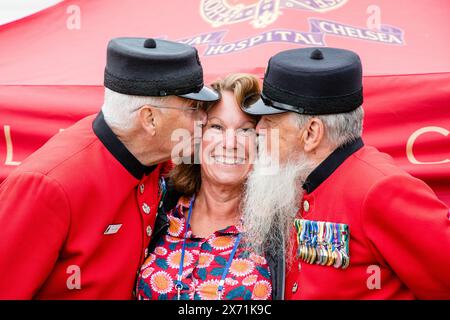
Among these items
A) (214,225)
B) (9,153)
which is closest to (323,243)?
(214,225)

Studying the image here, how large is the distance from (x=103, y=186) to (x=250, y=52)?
109 cm

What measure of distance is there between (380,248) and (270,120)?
72 centimetres

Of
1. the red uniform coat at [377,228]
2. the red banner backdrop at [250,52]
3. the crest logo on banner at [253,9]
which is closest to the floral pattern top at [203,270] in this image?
the red uniform coat at [377,228]

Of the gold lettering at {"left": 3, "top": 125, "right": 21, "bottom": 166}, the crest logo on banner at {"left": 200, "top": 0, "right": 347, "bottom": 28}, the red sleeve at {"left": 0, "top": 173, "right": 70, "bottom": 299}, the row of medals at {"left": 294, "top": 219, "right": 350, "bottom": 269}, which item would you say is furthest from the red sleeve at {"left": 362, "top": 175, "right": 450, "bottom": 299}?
the gold lettering at {"left": 3, "top": 125, "right": 21, "bottom": 166}

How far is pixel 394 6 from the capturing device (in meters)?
3.62

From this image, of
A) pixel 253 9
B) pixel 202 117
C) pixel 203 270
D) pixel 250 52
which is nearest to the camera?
pixel 203 270

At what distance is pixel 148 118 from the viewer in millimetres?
2723

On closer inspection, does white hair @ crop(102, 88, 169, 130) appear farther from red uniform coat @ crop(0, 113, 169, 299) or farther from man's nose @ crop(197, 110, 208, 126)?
man's nose @ crop(197, 110, 208, 126)

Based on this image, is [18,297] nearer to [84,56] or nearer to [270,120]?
[270,120]

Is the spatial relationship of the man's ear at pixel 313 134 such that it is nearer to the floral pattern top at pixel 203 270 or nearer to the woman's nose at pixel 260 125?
the woman's nose at pixel 260 125

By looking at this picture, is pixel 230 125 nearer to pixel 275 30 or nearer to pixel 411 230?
pixel 275 30

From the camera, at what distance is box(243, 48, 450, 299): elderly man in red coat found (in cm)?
237

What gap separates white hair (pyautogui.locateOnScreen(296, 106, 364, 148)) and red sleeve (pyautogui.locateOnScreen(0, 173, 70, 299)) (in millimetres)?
995
